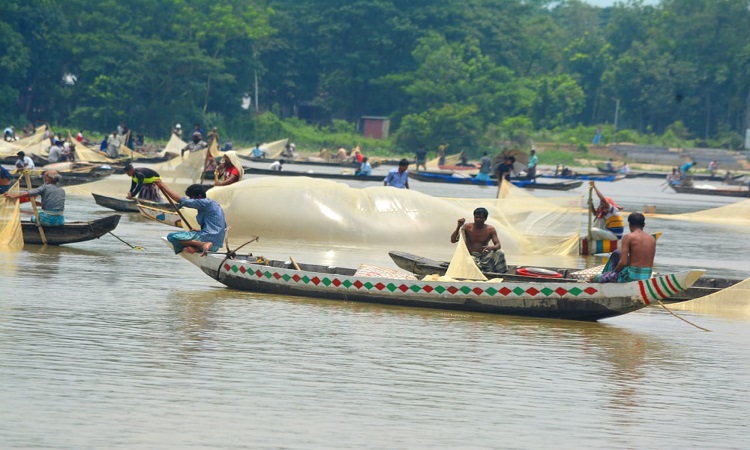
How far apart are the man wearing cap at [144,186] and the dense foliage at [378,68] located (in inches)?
1429

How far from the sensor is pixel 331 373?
32.0ft

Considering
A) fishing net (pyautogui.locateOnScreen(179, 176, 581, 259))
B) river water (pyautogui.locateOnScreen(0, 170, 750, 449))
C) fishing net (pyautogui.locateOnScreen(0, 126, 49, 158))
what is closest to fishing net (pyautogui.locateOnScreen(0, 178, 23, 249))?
river water (pyautogui.locateOnScreen(0, 170, 750, 449))

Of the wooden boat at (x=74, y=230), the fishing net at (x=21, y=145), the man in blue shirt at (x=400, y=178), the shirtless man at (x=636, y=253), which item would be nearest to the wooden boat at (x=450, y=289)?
the shirtless man at (x=636, y=253)

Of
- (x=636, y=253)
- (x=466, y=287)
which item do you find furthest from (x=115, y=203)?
(x=636, y=253)

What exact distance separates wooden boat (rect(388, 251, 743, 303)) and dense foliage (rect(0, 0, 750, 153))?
147ft

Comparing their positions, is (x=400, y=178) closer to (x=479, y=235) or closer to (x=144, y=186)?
(x=144, y=186)

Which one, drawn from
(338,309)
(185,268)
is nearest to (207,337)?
(338,309)

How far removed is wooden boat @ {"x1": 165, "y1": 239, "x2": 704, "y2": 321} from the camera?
1177 cm

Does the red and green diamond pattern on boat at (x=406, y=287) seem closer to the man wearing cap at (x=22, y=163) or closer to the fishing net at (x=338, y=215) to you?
the fishing net at (x=338, y=215)

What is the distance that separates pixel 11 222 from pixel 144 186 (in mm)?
5447

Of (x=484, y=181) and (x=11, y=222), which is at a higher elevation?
(x=11, y=222)

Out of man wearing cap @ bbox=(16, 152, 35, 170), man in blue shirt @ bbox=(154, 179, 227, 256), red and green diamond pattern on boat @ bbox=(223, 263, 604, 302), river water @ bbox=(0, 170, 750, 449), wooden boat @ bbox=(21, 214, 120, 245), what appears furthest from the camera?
man wearing cap @ bbox=(16, 152, 35, 170)

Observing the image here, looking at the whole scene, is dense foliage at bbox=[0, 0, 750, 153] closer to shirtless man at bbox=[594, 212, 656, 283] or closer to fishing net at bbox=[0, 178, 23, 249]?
fishing net at bbox=[0, 178, 23, 249]

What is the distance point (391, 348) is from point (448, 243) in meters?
7.66
